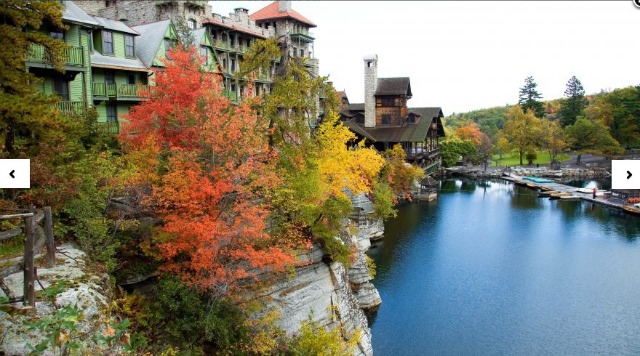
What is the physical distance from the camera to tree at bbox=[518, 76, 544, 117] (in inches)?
4409

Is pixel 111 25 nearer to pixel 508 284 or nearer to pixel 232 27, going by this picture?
pixel 232 27

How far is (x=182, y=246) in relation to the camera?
666 inches

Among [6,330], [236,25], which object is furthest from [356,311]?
[236,25]

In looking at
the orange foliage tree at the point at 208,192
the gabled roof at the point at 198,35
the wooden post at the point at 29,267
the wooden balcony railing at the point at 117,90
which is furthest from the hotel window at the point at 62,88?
the wooden post at the point at 29,267

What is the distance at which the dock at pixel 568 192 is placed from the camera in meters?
56.8

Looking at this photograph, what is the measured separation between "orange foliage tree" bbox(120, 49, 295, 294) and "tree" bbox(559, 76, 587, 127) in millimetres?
102508

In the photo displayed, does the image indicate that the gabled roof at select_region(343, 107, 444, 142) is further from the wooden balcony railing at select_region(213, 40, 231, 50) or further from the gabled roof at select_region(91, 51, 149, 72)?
the gabled roof at select_region(91, 51, 149, 72)

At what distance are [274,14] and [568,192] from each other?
1906 inches

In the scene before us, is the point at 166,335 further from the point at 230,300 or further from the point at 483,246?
the point at 483,246

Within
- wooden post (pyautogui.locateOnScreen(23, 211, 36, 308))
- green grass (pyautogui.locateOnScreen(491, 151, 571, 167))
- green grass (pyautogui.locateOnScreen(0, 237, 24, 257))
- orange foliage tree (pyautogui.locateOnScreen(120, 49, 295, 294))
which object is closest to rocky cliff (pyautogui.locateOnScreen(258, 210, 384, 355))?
orange foliage tree (pyautogui.locateOnScreen(120, 49, 295, 294))

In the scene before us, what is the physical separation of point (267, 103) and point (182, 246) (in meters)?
10.3

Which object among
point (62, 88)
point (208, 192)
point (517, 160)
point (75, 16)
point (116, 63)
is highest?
point (75, 16)

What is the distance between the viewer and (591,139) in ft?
294

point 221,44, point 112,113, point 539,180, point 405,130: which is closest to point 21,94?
point 112,113
